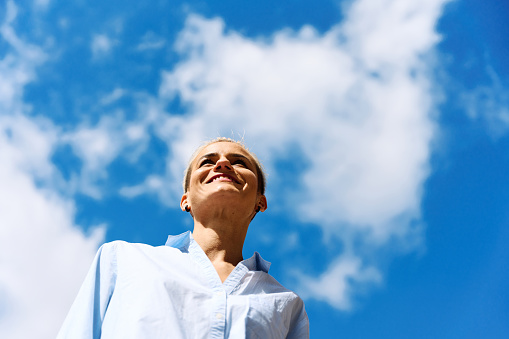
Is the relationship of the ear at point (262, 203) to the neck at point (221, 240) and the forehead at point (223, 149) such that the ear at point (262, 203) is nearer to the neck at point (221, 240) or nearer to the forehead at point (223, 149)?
the forehead at point (223, 149)

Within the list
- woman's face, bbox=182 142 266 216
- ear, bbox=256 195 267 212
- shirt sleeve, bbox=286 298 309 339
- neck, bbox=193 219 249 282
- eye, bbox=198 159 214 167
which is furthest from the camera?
ear, bbox=256 195 267 212

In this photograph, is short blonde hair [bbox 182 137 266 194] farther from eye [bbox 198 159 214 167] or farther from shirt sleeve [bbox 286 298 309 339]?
shirt sleeve [bbox 286 298 309 339]

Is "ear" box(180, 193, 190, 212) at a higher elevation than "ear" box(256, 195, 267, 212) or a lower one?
lower

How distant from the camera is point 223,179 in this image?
462cm

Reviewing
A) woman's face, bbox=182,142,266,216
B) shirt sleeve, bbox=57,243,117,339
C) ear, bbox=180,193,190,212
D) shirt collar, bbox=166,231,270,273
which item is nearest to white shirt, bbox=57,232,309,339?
shirt sleeve, bbox=57,243,117,339

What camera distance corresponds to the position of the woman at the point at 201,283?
3.38 metres

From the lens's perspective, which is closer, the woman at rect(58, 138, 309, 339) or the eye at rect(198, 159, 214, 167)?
the woman at rect(58, 138, 309, 339)

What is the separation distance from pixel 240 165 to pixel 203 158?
37 centimetres

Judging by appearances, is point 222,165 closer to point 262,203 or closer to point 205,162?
point 205,162

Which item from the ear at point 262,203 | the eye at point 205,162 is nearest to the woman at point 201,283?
the eye at point 205,162

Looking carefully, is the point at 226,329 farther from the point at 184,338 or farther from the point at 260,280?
the point at 260,280

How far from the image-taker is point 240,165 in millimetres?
4910

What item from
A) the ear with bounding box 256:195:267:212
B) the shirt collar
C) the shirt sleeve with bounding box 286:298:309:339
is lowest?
the shirt sleeve with bounding box 286:298:309:339

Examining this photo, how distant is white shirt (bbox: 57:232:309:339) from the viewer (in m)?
3.35
